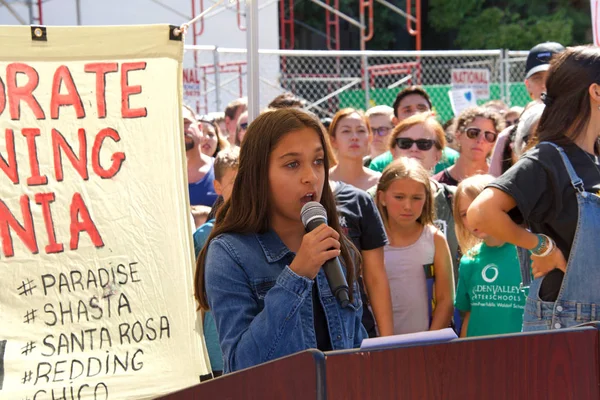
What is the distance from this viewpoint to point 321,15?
78.5ft

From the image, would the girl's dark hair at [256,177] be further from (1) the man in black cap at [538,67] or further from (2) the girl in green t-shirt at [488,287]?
(1) the man in black cap at [538,67]

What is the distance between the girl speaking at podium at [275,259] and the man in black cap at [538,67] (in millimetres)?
3197

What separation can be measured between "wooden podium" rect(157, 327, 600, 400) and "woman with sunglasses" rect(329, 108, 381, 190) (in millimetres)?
3635

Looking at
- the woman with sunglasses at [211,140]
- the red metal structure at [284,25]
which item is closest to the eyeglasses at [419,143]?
the woman with sunglasses at [211,140]

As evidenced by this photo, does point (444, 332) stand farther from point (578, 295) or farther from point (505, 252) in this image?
point (505, 252)

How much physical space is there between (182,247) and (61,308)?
0.57 metres

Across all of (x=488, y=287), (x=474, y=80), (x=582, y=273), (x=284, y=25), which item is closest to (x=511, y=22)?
(x=284, y=25)

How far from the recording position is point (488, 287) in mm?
3959

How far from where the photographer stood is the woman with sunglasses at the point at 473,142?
554 centimetres

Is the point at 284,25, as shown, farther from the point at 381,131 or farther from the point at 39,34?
the point at 39,34

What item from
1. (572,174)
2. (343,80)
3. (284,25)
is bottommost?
(572,174)

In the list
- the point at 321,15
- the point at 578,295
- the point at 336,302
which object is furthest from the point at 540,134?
the point at 321,15

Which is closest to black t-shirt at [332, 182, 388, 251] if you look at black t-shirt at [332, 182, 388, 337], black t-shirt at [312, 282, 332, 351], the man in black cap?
black t-shirt at [332, 182, 388, 337]

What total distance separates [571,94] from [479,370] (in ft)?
5.17
